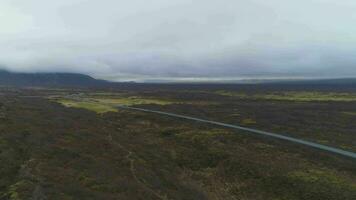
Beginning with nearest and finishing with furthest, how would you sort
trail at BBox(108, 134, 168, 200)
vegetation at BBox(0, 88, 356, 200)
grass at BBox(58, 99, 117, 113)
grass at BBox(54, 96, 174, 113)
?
trail at BBox(108, 134, 168, 200), vegetation at BBox(0, 88, 356, 200), grass at BBox(58, 99, 117, 113), grass at BBox(54, 96, 174, 113)

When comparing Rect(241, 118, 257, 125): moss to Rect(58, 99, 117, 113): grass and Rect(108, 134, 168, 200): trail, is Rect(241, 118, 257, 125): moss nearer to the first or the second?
Rect(108, 134, 168, 200): trail

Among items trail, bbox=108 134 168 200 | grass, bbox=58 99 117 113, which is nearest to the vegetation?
trail, bbox=108 134 168 200

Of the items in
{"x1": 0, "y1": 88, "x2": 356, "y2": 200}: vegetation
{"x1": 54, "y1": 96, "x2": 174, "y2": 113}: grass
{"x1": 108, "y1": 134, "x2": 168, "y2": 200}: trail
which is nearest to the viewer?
{"x1": 108, "y1": 134, "x2": 168, "y2": 200}: trail

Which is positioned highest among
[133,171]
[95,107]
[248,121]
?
[133,171]

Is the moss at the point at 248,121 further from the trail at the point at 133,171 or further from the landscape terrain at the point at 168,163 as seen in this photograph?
the trail at the point at 133,171

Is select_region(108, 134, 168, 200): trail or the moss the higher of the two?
select_region(108, 134, 168, 200): trail

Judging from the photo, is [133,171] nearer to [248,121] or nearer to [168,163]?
[168,163]

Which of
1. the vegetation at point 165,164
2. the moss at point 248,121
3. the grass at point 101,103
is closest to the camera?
the vegetation at point 165,164

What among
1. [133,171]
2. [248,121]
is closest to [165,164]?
[133,171]

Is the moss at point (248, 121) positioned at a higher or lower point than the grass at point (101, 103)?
higher

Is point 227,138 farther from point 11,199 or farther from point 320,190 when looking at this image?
point 11,199

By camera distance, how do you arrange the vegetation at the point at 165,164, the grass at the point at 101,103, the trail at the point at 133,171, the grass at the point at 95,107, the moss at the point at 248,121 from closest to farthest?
the trail at the point at 133,171, the vegetation at the point at 165,164, the moss at the point at 248,121, the grass at the point at 95,107, the grass at the point at 101,103

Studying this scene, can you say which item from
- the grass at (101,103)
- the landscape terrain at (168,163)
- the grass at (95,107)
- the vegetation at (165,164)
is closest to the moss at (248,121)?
the landscape terrain at (168,163)
